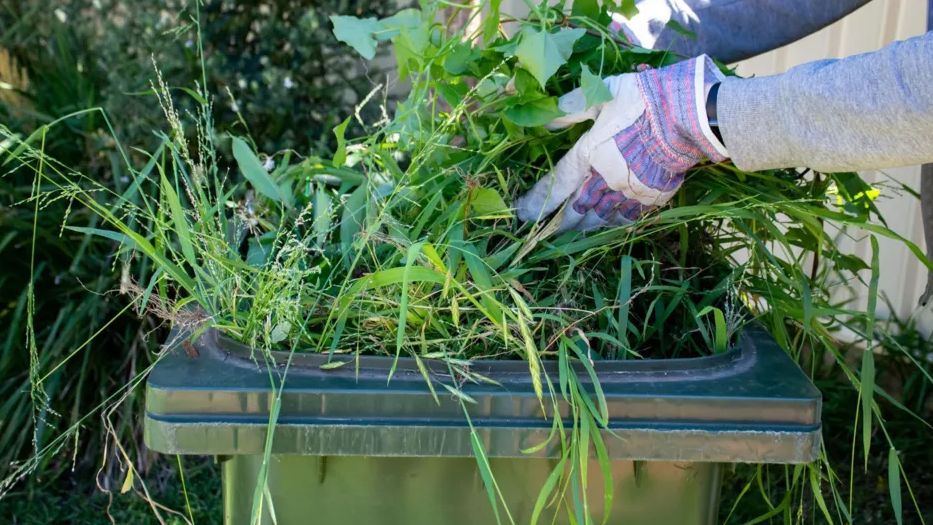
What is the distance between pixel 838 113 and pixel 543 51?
1.32 feet

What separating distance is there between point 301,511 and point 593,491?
40 centimetres

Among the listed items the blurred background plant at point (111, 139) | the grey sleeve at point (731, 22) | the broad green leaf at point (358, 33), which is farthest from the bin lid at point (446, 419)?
the blurred background plant at point (111, 139)

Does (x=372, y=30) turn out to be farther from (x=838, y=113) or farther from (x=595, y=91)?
(x=838, y=113)

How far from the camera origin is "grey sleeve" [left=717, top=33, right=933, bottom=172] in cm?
122

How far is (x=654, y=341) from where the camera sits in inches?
57.9

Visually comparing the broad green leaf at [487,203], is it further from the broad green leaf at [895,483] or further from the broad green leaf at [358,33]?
the broad green leaf at [895,483]

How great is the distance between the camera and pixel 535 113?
1.38m

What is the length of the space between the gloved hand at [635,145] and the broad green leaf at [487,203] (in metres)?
0.08

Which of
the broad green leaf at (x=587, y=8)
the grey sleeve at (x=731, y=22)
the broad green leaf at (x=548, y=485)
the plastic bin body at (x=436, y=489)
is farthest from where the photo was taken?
the grey sleeve at (x=731, y=22)

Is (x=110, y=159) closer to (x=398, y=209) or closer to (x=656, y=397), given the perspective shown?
(x=398, y=209)

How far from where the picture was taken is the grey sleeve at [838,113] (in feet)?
3.99

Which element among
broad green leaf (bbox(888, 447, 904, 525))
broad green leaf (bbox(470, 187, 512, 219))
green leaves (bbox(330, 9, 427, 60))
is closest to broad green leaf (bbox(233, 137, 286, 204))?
green leaves (bbox(330, 9, 427, 60))

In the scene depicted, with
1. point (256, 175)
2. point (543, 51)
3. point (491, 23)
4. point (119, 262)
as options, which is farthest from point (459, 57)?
point (119, 262)

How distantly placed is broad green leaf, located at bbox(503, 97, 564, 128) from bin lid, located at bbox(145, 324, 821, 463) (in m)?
0.40
